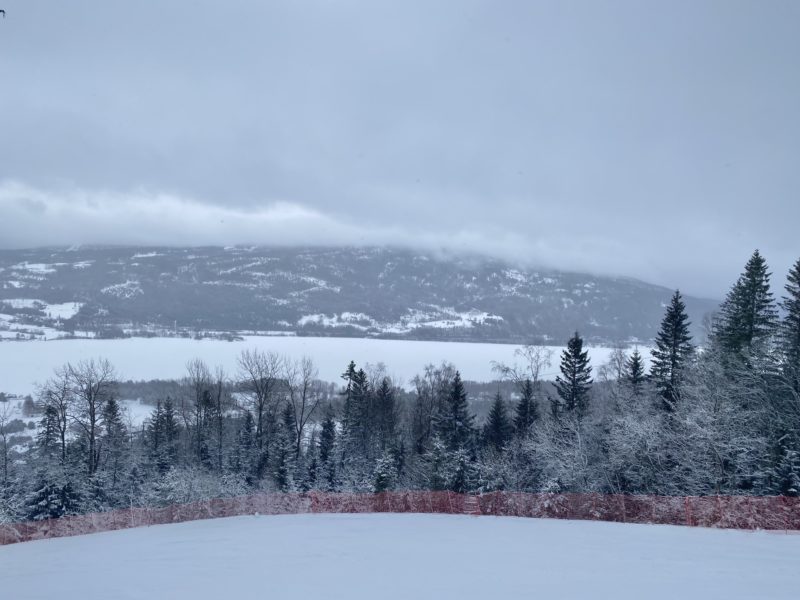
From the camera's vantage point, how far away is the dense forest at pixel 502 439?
81.9 feet

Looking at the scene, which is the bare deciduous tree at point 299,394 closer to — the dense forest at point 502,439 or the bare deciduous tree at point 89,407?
the dense forest at point 502,439

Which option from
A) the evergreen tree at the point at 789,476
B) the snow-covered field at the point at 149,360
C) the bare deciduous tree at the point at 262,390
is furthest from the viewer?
the snow-covered field at the point at 149,360

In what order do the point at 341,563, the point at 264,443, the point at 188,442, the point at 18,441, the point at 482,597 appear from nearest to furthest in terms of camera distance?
1. the point at 482,597
2. the point at 341,563
3. the point at 264,443
4. the point at 188,442
5. the point at 18,441

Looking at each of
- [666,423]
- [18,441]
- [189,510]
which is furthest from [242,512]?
[18,441]

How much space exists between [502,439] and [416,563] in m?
32.7

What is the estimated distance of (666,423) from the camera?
1051 inches

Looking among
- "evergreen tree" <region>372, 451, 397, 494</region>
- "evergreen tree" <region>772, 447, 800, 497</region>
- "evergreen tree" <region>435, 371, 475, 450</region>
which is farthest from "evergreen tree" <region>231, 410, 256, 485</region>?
"evergreen tree" <region>772, 447, 800, 497</region>

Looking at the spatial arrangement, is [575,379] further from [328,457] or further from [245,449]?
[245,449]

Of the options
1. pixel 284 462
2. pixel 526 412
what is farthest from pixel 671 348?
pixel 284 462

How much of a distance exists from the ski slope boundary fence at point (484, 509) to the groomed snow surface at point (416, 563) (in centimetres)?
84

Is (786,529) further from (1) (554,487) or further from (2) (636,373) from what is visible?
(2) (636,373)

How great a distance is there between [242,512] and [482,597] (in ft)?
44.3

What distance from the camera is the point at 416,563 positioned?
1234 cm

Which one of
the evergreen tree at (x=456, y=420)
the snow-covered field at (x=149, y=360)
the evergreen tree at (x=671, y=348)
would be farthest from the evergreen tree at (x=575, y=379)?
the snow-covered field at (x=149, y=360)
